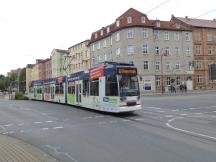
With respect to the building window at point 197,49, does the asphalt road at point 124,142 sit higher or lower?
lower

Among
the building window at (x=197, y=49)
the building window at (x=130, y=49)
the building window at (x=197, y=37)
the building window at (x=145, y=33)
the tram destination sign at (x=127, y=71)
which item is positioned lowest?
the tram destination sign at (x=127, y=71)

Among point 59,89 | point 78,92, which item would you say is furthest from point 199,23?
point 78,92

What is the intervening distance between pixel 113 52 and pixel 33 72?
3338 inches

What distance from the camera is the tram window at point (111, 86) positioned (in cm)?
1847

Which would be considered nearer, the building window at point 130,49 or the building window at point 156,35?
the building window at point 130,49

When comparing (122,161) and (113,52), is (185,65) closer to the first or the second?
(113,52)

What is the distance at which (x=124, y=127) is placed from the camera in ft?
44.9

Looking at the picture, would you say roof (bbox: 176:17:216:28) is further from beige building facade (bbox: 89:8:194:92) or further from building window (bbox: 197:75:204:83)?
building window (bbox: 197:75:204:83)

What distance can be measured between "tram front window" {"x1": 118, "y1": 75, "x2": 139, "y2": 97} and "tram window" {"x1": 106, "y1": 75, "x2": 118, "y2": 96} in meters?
0.30

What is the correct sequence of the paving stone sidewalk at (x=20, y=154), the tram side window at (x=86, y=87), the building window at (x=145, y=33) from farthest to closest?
the building window at (x=145, y=33)
the tram side window at (x=86, y=87)
the paving stone sidewalk at (x=20, y=154)

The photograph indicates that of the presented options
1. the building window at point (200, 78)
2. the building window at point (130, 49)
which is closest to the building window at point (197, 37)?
the building window at point (200, 78)

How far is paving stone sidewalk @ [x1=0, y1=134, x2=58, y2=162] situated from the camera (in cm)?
782

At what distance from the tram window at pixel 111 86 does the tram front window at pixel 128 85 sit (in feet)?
0.99

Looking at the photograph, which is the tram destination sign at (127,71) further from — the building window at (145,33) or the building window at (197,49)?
the building window at (197,49)
